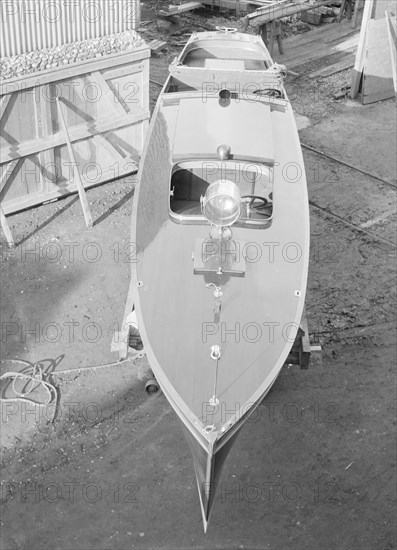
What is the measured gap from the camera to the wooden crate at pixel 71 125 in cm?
970

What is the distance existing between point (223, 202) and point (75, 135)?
468cm

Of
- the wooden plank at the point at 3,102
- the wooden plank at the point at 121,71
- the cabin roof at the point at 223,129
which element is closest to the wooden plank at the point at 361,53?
the wooden plank at the point at 121,71

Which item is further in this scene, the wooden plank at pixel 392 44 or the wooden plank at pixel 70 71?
the wooden plank at pixel 392 44

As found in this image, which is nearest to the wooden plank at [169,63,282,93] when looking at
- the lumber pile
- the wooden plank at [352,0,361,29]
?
the lumber pile

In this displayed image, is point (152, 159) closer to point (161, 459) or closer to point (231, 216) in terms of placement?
point (231, 216)

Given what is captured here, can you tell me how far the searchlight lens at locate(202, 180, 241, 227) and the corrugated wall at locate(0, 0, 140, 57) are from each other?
4727 mm

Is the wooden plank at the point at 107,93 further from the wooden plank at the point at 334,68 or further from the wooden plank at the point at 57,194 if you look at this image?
the wooden plank at the point at 334,68

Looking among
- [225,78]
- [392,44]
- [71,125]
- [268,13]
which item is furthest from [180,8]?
[225,78]

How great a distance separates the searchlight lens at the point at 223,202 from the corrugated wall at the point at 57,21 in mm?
4727

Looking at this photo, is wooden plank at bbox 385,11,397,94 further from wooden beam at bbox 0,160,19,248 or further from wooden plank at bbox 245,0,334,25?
wooden beam at bbox 0,160,19,248

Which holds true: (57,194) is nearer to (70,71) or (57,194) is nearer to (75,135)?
(75,135)

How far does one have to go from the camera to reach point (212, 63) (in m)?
10.5

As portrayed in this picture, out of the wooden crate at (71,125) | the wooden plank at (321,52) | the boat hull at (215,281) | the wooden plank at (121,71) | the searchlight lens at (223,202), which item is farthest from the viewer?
the wooden plank at (321,52)

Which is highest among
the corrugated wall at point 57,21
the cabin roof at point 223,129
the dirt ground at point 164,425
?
the corrugated wall at point 57,21
